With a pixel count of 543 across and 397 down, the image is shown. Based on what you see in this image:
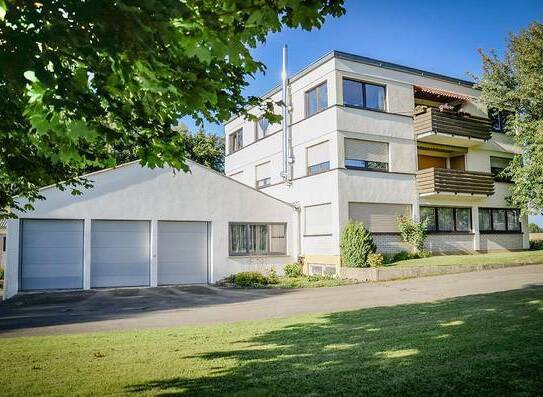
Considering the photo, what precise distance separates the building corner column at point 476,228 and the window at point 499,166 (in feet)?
9.72

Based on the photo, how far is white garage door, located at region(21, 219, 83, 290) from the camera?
16.7 m

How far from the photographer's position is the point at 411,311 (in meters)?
9.19

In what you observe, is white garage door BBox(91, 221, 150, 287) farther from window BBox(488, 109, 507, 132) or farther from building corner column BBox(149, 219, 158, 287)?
window BBox(488, 109, 507, 132)

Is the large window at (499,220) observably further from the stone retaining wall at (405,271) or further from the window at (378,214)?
the stone retaining wall at (405,271)

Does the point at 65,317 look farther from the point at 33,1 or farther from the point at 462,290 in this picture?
the point at 462,290

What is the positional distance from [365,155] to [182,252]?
9.83 m

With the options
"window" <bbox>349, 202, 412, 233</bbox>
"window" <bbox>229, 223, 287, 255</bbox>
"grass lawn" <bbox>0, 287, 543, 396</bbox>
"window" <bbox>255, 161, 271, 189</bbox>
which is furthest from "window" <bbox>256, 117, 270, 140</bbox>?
"grass lawn" <bbox>0, 287, 543, 396</bbox>

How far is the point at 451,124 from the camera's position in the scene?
22.9 m

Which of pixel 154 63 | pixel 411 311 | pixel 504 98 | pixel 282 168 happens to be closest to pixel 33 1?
pixel 154 63

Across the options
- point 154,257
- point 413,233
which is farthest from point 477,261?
point 154,257

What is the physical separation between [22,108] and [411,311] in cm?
796

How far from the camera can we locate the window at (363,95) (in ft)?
69.6

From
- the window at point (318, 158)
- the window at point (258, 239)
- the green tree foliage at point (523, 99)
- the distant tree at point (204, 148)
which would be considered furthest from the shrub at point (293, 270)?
the distant tree at point (204, 148)

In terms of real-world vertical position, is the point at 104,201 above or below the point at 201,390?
above
